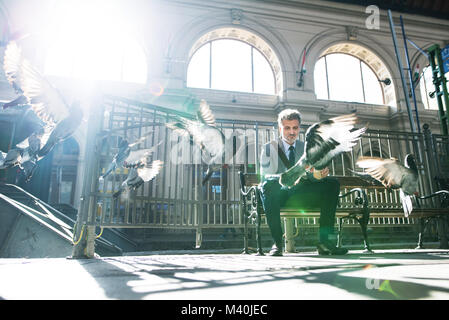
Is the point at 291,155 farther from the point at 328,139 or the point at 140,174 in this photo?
the point at 140,174

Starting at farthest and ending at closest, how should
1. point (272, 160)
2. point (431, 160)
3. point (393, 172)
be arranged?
point (431, 160) → point (393, 172) → point (272, 160)

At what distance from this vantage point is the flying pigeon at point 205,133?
13.5 feet

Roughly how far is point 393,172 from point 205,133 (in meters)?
2.70

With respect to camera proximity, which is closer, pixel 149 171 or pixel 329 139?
pixel 329 139

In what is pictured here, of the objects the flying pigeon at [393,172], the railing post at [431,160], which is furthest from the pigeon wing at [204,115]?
the railing post at [431,160]

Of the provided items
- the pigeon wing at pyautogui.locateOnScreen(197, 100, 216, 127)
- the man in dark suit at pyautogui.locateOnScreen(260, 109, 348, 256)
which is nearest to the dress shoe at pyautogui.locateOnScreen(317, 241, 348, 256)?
the man in dark suit at pyautogui.locateOnScreen(260, 109, 348, 256)

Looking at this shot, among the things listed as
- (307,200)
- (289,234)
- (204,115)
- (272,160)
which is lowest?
(289,234)

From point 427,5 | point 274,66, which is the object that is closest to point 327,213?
point 274,66

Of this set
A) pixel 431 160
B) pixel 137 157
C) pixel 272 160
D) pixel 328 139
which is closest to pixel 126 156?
pixel 137 157

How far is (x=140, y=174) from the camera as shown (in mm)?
3799

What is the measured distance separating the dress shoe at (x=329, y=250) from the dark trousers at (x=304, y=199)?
0.24ft

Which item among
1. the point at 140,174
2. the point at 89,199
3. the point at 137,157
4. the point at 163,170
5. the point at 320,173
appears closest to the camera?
the point at 320,173

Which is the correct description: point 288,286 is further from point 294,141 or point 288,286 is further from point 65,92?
point 65,92
